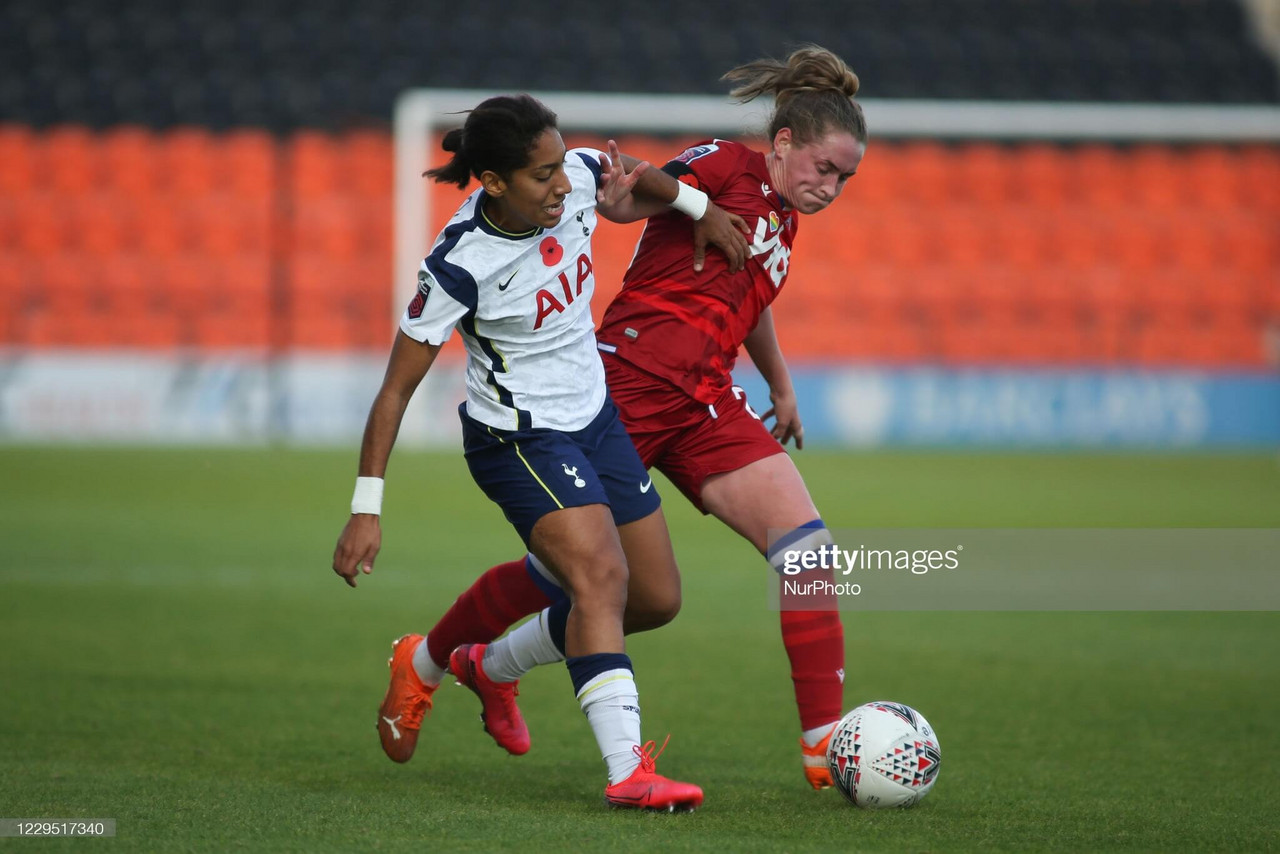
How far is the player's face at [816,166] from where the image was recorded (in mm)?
4277

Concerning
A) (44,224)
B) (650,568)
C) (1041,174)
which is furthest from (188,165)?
(650,568)

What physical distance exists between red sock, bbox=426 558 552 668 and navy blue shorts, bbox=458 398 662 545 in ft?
1.56

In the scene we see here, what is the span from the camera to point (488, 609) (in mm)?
4410

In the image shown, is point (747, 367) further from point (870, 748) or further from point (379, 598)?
point (870, 748)

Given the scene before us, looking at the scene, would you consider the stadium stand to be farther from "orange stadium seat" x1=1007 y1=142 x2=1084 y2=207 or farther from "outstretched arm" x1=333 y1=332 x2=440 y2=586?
"outstretched arm" x1=333 y1=332 x2=440 y2=586

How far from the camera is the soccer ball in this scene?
12.2 ft

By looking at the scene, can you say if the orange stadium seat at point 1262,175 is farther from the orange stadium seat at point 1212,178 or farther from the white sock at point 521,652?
the white sock at point 521,652

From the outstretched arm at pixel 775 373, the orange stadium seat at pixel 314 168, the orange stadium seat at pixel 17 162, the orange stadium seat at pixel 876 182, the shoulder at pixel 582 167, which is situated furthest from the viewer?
the orange stadium seat at pixel 876 182

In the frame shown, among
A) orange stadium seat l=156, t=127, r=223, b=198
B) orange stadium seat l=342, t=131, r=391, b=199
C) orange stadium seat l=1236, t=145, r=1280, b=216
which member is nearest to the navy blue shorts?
orange stadium seat l=342, t=131, r=391, b=199

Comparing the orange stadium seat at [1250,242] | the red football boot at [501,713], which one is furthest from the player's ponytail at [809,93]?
the orange stadium seat at [1250,242]

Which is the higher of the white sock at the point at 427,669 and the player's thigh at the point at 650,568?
the player's thigh at the point at 650,568

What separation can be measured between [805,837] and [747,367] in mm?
12822

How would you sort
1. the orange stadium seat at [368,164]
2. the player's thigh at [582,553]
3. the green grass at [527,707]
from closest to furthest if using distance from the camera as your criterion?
the green grass at [527,707]
the player's thigh at [582,553]
the orange stadium seat at [368,164]

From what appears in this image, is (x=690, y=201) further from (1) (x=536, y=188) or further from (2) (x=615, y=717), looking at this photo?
(2) (x=615, y=717)
